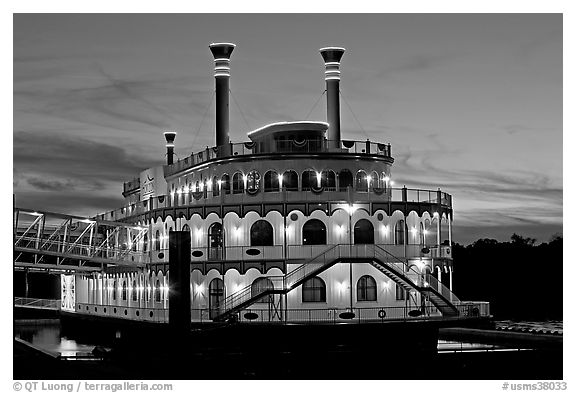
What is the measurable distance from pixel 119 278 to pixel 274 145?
1288 cm

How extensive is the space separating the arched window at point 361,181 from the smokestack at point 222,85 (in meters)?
11.4

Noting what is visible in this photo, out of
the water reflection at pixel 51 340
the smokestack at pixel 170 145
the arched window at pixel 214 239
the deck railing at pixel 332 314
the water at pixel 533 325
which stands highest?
the smokestack at pixel 170 145

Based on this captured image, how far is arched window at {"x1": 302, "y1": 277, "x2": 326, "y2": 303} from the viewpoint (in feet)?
150

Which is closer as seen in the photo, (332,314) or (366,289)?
(332,314)

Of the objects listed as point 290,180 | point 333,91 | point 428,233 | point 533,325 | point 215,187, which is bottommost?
point 533,325

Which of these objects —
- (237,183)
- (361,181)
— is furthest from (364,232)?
(237,183)

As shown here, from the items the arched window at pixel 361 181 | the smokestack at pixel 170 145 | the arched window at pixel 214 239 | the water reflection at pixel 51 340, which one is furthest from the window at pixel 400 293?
the smokestack at pixel 170 145

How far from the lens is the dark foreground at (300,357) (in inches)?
1543

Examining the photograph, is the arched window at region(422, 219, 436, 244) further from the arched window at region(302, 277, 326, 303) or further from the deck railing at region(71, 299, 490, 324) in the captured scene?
the arched window at region(302, 277, 326, 303)

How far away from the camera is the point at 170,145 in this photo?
220 feet

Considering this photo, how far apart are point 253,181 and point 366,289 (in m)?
6.98

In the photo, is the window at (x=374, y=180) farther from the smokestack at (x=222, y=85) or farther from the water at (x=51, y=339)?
the water at (x=51, y=339)

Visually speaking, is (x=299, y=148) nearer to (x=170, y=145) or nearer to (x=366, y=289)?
(x=366, y=289)

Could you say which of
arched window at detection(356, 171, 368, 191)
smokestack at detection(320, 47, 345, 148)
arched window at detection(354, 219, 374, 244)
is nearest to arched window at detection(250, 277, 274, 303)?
arched window at detection(354, 219, 374, 244)
